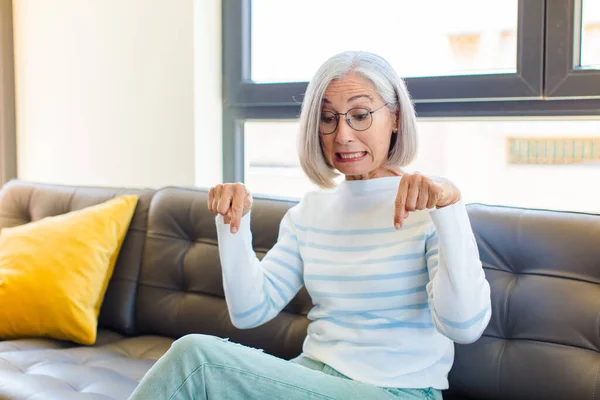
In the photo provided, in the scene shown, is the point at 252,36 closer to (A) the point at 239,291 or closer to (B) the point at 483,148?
(B) the point at 483,148

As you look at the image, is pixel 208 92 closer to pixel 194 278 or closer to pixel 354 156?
pixel 194 278

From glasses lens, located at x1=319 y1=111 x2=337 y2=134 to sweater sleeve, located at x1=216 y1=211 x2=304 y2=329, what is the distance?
10.1 inches

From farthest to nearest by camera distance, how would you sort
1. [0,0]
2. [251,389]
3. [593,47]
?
[0,0]
[593,47]
[251,389]

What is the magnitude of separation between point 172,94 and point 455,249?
1.61 metres

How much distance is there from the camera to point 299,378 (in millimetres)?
1280

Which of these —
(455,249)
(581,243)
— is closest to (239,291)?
(455,249)

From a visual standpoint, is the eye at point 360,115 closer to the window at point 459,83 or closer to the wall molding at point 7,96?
the window at point 459,83

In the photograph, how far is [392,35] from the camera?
7.69ft

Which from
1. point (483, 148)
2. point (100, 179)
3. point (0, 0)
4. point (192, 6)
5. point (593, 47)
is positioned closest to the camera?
point (593, 47)

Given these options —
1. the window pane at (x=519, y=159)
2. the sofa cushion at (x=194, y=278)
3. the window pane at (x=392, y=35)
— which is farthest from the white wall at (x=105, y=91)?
the window pane at (x=519, y=159)

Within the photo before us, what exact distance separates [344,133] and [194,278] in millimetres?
791

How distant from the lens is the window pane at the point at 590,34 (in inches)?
76.3

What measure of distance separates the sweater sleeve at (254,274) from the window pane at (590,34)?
37.6 inches

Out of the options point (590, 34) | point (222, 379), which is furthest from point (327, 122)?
point (590, 34)
